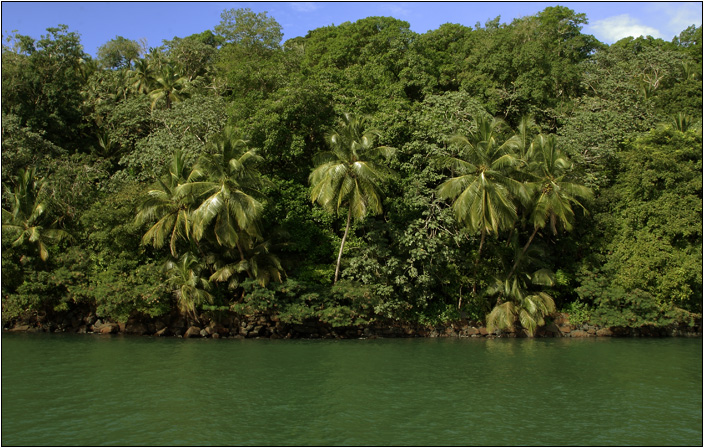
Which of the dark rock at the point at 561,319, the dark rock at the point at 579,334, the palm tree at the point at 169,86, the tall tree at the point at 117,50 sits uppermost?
the tall tree at the point at 117,50

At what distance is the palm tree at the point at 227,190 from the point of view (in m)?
23.1

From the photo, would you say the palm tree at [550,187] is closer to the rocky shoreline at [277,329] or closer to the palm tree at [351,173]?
the rocky shoreline at [277,329]

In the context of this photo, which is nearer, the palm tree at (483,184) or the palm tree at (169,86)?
the palm tree at (483,184)

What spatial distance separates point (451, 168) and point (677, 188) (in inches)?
409

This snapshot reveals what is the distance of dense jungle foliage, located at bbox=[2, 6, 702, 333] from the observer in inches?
970

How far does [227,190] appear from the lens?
2338cm

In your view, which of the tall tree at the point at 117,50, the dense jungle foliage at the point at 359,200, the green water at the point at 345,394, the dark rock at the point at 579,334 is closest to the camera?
the green water at the point at 345,394

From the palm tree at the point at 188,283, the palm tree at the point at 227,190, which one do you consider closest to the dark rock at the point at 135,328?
the palm tree at the point at 188,283

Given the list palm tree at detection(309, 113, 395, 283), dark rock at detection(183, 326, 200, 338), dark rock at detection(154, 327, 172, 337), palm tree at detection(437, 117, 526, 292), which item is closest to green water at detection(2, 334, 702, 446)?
dark rock at detection(183, 326, 200, 338)

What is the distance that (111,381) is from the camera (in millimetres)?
16531

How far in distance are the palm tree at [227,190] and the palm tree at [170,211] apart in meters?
0.69

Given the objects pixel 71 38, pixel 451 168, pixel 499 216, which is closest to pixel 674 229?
pixel 499 216

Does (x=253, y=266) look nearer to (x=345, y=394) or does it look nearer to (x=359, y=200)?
(x=359, y=200)

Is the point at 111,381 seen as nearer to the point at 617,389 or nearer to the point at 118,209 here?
the point at 118,209
